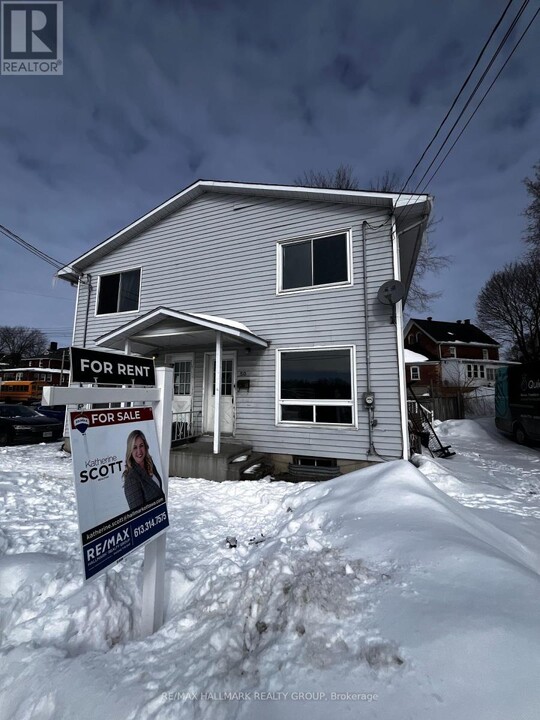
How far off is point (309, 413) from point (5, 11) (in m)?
9.41

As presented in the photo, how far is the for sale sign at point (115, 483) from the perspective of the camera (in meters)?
1.75

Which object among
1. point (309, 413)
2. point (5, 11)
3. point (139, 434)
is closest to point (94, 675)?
point (139, 434)

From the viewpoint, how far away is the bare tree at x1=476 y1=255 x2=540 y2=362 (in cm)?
2239

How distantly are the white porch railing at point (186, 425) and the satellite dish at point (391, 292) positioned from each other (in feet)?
17.0

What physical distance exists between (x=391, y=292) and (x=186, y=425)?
18.6 feet

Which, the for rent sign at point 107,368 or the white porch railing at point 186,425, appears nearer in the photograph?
the for rent sign at point 107,368

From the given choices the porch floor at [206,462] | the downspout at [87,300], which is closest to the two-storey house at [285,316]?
the porch floor at [206,462]

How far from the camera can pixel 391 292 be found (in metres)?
6.30

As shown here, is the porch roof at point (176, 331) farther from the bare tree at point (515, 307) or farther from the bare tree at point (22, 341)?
the bare tree at point (22, 341)

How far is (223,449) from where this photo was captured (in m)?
6.84

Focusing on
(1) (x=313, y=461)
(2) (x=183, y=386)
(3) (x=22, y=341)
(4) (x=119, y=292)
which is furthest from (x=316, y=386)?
(3) (x=22, y=341)

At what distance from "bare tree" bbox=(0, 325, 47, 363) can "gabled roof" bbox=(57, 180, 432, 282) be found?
5701cm

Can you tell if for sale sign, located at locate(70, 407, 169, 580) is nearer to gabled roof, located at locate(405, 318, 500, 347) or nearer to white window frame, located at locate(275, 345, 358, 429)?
white window frame, located at locate(275, 345, 358, 429)

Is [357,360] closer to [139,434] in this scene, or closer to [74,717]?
[139,434]
